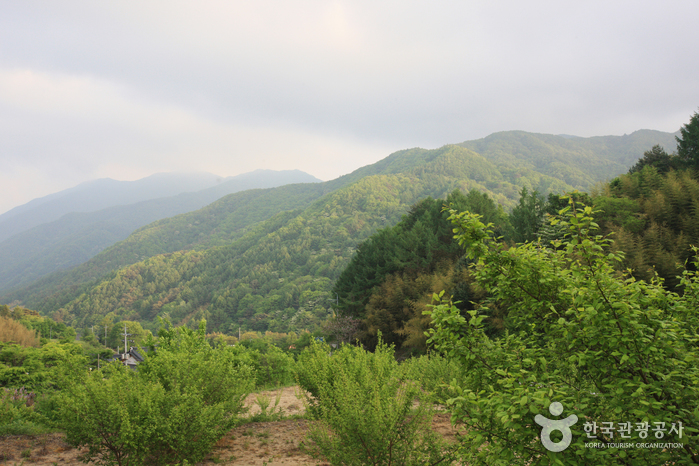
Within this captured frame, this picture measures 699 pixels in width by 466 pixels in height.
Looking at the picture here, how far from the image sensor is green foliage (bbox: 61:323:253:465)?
5.45 meters

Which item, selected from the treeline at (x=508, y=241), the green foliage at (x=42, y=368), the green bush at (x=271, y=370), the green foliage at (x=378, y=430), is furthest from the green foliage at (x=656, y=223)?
the green foliage at (x=42, y=368)

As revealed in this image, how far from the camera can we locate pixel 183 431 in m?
5.77

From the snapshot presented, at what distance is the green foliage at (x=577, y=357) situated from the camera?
2.33 metres

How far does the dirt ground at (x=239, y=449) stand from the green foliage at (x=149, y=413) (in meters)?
0.77

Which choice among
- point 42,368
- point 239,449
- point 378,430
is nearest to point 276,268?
point 42,368

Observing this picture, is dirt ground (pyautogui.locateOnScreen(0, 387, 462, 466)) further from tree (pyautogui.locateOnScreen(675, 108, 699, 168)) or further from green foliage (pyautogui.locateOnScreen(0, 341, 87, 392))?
tree (pyautogui.locateOnScreen(675, 108, 699, 168))

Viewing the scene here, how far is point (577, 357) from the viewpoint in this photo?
2.63 meters

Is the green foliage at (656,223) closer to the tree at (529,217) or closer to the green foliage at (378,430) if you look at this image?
the tree at (529,217)

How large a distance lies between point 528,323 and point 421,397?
2256 millimetres

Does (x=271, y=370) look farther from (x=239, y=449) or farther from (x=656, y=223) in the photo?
(x=656, y=223)

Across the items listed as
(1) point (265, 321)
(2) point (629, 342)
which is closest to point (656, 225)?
(2) point (629, 342)

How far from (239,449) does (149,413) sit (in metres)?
2.74

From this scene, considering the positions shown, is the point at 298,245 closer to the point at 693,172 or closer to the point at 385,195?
the point at 385,195

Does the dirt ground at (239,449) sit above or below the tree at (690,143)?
below
